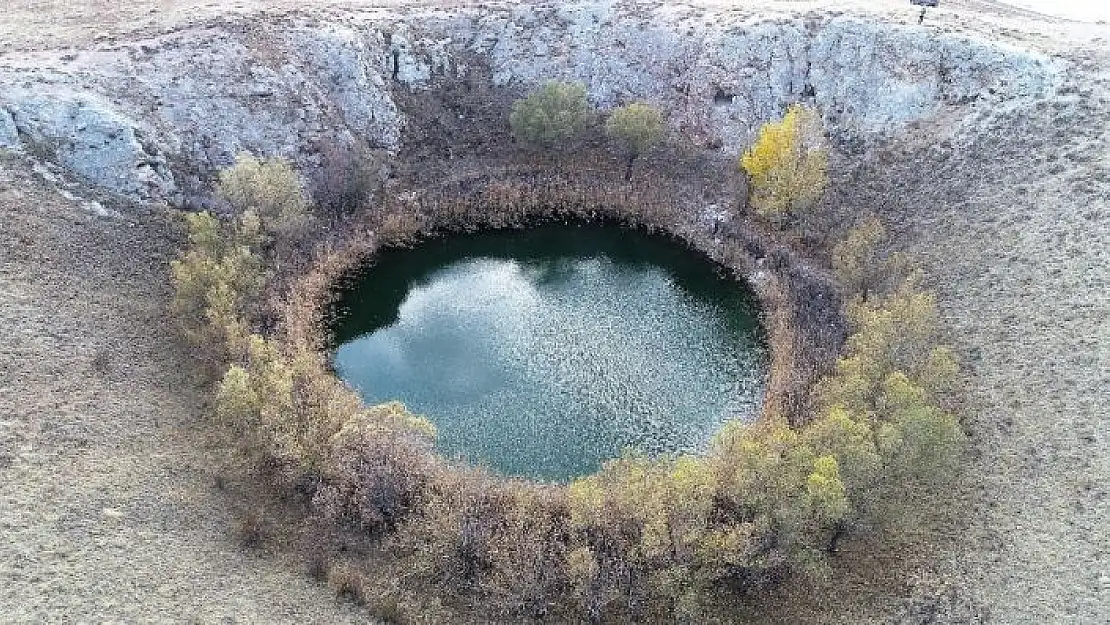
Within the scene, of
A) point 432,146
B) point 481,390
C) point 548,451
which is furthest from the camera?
point 432,146

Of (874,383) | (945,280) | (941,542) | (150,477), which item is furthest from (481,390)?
(945,280)

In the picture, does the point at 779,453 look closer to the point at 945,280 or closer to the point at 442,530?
the point at 442,530

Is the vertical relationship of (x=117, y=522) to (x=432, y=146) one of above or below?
below

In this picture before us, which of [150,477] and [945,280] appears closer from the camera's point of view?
[150,477]

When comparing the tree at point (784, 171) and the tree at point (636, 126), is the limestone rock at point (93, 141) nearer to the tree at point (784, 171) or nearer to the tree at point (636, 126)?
the tree at point (636, 126)

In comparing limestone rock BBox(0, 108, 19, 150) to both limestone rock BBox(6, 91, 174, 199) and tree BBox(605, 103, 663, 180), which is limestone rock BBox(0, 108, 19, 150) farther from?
tree BBox(605, 103, 663, 180)

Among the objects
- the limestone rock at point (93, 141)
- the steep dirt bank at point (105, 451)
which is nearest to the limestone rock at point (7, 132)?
the limestone rock at point (93, 141)

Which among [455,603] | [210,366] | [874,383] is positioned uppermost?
[874,383]

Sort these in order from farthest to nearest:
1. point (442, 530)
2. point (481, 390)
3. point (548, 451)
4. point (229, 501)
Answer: point (481, 390) < point (548, 451) < point (229, 501) < point (442, 530)
